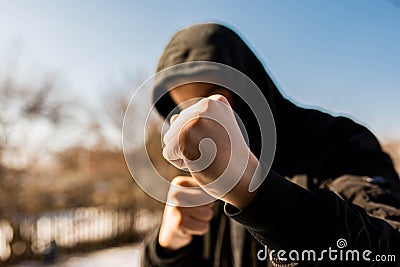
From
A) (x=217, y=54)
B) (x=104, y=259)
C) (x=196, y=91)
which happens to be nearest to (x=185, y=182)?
(x=196, y=91)

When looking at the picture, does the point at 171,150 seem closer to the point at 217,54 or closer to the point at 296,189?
the point at 296,189

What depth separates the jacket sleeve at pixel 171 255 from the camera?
40.4 inches

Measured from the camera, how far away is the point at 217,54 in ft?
3.19

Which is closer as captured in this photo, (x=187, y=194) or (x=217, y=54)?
(x=187, y=194)

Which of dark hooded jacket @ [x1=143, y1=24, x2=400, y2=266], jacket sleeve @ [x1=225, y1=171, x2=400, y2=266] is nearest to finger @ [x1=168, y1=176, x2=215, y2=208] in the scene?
dark hooded jacket @ [x1=143, y1=24, x2=400, y2=266]

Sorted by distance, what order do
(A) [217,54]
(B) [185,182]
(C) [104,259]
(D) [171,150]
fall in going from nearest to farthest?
1. (D) [171,150]
2. (B) [185,182]
3. (A) [217,54]
4. (C) [104,259]

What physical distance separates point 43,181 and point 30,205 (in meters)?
0.46

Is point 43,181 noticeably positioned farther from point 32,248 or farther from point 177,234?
point 177,234

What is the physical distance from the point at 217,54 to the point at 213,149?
0.57 metres

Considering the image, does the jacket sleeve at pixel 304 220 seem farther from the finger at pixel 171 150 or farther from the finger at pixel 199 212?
the finger at pixel 199 212

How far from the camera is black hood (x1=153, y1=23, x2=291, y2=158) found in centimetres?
98

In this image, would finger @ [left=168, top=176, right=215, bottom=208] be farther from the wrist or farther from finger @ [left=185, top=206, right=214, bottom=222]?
the wrist

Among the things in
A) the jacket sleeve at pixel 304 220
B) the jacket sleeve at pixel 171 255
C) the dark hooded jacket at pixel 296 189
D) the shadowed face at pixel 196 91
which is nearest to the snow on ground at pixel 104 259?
the jacket sleeve at pixel 171 255

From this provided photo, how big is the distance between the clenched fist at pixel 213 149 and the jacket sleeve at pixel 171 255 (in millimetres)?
595
